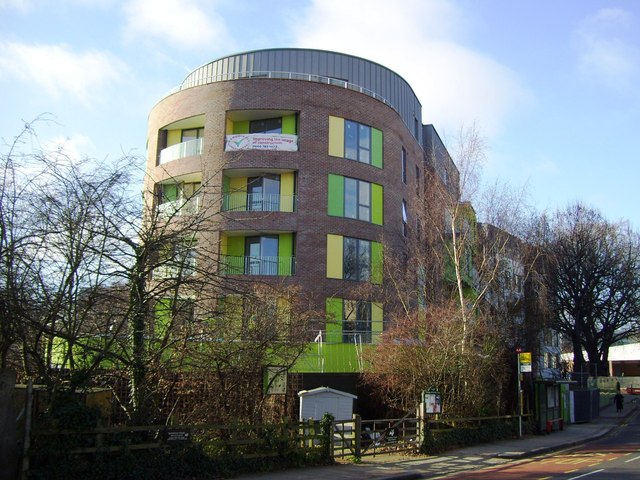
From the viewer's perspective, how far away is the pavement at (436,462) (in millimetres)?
13906

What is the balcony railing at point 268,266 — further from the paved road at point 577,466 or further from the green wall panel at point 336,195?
the paved road at point 577,466

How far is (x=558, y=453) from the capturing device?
20.7m

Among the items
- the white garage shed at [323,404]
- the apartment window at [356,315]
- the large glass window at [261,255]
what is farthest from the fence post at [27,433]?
the apartment window at [356,315]

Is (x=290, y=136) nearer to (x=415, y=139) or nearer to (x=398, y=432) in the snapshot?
(x=415, y=139)

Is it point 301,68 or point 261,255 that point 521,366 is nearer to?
point 261,255

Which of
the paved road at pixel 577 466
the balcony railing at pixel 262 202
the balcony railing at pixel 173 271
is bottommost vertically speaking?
the paved road at pixel 577 466

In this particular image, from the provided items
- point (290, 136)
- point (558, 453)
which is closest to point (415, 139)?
point (290, 136)

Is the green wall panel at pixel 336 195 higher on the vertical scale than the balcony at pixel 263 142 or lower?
lower

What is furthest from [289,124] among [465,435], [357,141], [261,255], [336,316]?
[465,435]

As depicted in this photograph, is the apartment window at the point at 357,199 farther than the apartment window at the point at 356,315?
Yes

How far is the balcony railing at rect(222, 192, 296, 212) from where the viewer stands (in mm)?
31734

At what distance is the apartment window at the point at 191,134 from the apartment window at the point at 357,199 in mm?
8577

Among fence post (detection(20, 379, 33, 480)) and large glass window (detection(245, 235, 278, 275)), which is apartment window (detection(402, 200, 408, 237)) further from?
fence post (detection(20, 379, 33, 480))

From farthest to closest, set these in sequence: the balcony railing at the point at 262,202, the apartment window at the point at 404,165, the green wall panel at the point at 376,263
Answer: the apartment window at the point at 404,165 → the balcony railing at the point at 262,202 → the green wall panel at the point at 376,263
